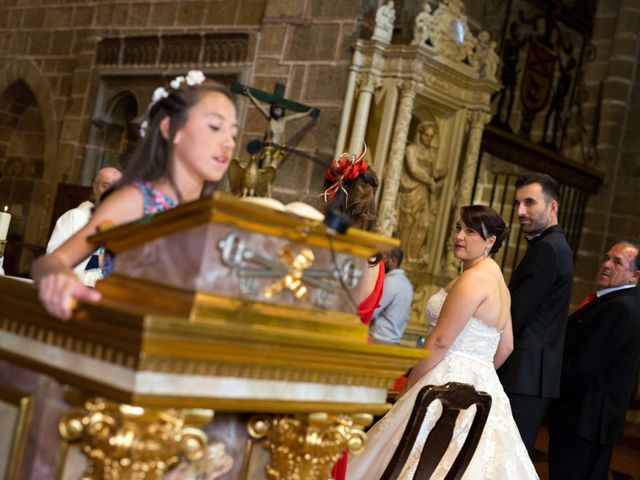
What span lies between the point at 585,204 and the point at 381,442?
6.27m

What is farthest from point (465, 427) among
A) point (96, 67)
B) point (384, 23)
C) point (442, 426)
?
point (96, 67)

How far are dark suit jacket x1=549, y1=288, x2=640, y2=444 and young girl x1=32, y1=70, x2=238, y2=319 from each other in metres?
3.39

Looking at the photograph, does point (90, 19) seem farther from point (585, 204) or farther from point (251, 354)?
point (251, 354)

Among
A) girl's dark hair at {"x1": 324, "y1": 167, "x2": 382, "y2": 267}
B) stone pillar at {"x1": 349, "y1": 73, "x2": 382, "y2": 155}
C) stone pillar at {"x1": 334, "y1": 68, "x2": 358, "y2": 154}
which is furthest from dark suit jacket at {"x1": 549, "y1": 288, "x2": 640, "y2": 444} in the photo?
stone pillar at {"x1": 334, "y1": 68, "x2": 358, "y2": 154}

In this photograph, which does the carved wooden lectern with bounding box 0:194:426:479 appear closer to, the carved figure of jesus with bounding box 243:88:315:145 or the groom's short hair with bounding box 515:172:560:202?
the groom's short hair with bounding box 515:172:560:202

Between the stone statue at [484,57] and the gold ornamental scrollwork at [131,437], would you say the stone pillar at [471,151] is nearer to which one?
the stone statue at [484,57]

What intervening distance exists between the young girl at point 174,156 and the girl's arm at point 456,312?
1891mm

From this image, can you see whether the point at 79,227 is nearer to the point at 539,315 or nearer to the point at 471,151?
the point at 539,315

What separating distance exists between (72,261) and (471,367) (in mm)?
2444

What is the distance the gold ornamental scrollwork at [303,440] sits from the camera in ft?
7.48

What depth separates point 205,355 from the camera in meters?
1.92

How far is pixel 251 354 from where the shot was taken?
6.56 ft

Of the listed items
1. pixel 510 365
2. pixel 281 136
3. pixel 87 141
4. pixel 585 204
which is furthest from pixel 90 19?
pixel 510 365

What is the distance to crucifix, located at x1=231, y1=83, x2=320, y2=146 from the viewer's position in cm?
791
